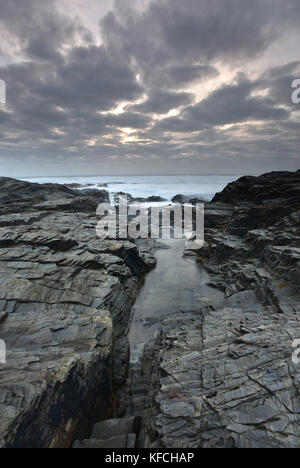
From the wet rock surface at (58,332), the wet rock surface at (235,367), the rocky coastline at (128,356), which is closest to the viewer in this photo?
the wet rock surface at (235,367)

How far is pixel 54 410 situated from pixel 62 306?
4.42 metres

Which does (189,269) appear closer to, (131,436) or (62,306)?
(62,306)

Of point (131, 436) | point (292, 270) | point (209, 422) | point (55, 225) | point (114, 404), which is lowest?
point (114, 404)

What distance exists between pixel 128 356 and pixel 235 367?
4.61m

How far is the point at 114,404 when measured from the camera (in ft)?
22.9

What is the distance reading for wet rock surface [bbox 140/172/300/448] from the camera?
460cm

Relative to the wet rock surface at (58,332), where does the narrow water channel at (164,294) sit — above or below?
below

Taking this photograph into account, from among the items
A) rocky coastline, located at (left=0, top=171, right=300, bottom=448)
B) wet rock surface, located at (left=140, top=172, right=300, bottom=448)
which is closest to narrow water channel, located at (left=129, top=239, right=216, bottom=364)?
rocky coastline, located at (left=0, top=171, right=300, bottom=448)

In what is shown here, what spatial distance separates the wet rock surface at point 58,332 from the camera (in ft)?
15.9

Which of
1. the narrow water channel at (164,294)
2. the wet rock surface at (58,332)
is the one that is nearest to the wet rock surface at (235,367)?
the narrow water channel at (164,294)

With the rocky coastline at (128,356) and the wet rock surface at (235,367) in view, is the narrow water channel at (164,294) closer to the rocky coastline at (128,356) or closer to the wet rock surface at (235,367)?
the rocky coastline at (128,356)

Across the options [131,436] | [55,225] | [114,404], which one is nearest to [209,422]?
[131,436]

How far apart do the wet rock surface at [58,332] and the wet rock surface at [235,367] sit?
5.98ft

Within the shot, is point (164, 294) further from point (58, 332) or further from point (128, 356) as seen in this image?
point (58, 332)
